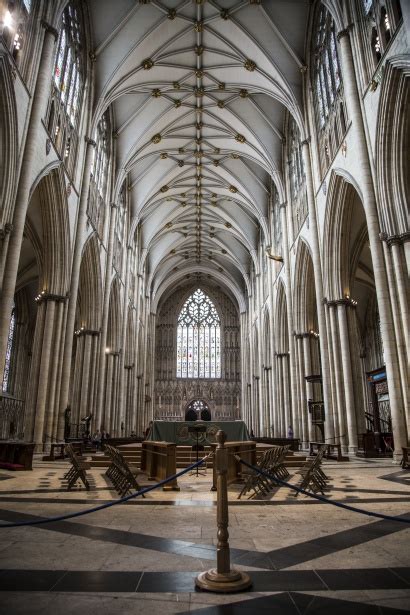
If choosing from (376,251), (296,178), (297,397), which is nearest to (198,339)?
(297,397)

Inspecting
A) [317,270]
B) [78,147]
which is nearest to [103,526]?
[317,270]

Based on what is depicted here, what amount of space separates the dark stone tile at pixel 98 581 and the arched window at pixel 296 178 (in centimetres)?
1825

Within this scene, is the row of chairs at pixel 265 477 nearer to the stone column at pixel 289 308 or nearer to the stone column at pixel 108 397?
the stone column at pixel 289 308

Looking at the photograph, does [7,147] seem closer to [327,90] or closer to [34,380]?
[34,380]

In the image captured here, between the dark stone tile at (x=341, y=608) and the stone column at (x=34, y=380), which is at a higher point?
the stone column at (x=34, y=380)

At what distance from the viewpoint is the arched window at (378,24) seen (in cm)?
1101

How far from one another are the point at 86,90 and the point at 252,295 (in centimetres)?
2209

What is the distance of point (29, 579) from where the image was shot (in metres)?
2.96

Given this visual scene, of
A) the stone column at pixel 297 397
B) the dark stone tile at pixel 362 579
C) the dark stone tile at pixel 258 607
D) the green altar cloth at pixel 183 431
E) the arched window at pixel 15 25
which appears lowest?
the dark stone tile at pixel 258 607

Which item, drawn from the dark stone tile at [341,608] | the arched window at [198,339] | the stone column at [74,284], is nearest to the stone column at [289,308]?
the stone column at [74,284]

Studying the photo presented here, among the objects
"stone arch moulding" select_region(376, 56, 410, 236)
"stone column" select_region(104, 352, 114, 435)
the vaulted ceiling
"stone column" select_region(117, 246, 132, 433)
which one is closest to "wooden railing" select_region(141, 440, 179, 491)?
"stone arch moulding" select_region(376, 56, 410, 236)

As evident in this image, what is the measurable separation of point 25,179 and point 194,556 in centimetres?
1078

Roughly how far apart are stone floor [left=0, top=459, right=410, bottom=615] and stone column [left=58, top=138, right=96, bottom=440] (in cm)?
910

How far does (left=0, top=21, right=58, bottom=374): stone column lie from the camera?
34.6 ft
